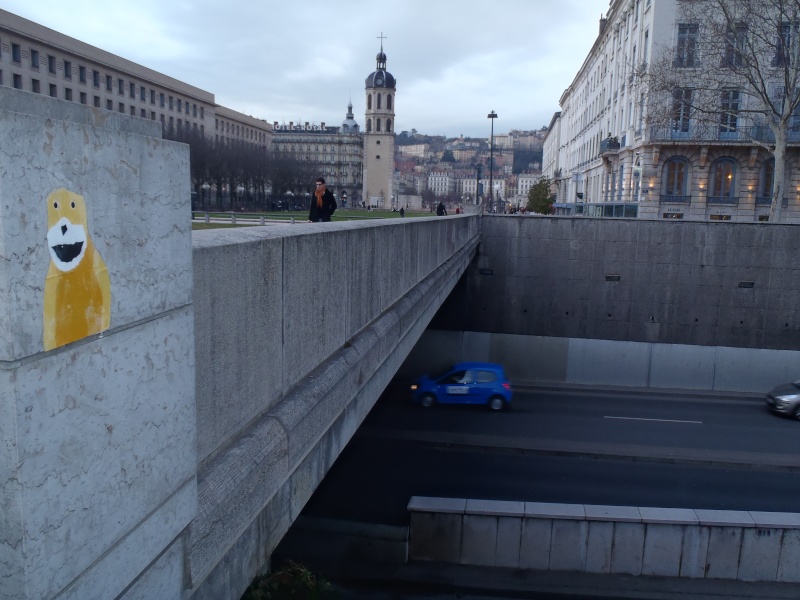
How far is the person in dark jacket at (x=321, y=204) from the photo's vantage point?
35.6 feet

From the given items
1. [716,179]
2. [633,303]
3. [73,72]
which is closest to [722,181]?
[716,179]

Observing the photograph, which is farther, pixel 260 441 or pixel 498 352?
pixel 498 352

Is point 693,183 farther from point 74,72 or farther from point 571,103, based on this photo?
point 571,103

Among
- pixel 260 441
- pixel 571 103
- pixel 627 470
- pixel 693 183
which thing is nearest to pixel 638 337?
pixel 627 470

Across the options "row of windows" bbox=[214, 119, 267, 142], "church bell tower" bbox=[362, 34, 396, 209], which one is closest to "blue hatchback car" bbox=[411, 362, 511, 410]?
"row of windows" bbox=[214, 119, 267, 142]

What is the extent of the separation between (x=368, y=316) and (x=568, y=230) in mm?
20942

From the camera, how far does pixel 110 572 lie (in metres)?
1.88

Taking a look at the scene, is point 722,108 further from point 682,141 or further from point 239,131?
point 239,131

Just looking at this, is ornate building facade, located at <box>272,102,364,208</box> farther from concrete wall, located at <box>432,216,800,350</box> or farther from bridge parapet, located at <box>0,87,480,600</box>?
bridge parapet, located at <box>0,87,480,600</box>

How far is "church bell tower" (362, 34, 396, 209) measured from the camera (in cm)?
11031

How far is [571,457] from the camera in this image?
17.5 m

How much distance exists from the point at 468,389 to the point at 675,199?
23.2 meters

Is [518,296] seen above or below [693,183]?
below

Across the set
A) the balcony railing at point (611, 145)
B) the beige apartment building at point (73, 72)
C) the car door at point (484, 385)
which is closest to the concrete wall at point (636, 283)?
the car door at point (484, 385)
